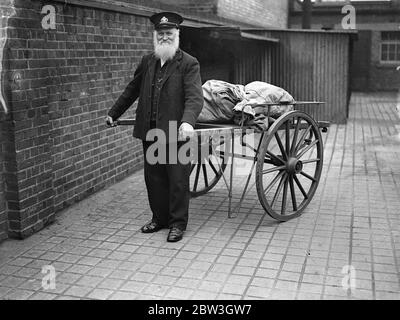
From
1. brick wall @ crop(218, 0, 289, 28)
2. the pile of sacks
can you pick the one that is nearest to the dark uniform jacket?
the pile of sacks

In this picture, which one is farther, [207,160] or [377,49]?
[377,49]

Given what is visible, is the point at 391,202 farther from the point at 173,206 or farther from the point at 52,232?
the point at 52,232

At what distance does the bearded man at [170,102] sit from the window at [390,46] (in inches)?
712

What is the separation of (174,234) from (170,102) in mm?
1161

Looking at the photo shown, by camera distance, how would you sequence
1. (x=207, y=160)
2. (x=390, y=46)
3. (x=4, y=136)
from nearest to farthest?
(x=4, y=136) → (x=207, y=160) → (x=390, y=46)

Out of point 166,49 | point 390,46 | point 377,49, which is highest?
point 390,46

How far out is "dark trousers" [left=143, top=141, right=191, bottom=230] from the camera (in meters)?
4.93

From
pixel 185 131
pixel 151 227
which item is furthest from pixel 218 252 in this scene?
pixel 185 131

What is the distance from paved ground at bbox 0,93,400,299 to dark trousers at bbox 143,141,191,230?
18cm

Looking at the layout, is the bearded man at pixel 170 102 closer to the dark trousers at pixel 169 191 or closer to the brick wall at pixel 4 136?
the dark trousers at pixel 169 191

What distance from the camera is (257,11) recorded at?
1580 centimetres

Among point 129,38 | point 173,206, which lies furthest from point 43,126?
point 129,38

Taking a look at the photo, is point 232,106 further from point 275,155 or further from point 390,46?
point 390,46

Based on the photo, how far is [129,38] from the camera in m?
7.15
